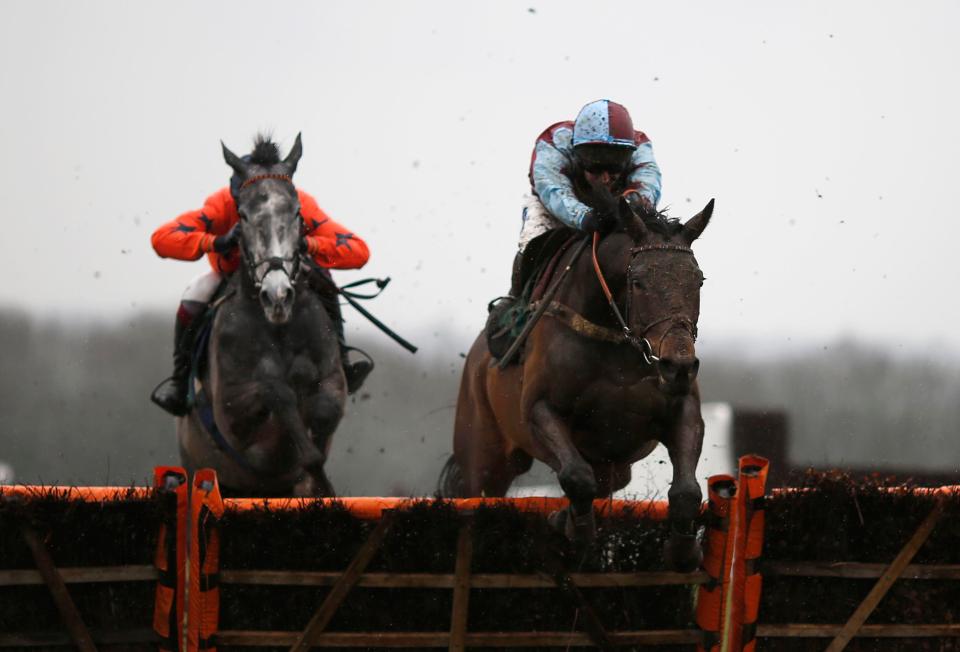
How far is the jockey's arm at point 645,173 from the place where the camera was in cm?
720

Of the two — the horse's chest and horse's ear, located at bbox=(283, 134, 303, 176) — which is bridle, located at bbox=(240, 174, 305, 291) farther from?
the horse's chest

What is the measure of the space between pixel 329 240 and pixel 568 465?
10.9 ft

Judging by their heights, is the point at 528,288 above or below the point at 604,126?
below

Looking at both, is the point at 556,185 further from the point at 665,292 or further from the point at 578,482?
the point at 578,482

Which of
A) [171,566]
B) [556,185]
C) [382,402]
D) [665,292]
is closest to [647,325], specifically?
[665,292]

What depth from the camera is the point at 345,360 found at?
9.53 meters

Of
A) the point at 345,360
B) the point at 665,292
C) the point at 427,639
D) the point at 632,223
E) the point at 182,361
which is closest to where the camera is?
the point at 427,639

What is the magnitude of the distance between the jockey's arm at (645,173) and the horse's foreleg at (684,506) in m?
1.29

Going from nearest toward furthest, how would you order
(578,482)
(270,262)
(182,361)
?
(578,482) → (270,262) → (182,361)

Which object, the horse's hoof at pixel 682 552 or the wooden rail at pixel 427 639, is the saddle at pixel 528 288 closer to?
the horse's hoof at pixel 682 552

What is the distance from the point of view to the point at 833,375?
35.5 meters

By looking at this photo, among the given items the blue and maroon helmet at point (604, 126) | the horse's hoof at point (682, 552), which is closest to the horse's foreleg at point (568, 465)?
the horse's hoof at point (682, 552)

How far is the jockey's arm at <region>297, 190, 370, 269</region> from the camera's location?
918cm

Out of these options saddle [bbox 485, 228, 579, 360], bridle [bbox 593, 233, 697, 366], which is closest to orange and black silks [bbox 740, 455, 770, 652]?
bridle [bbox 593, 233, 697, 366]
